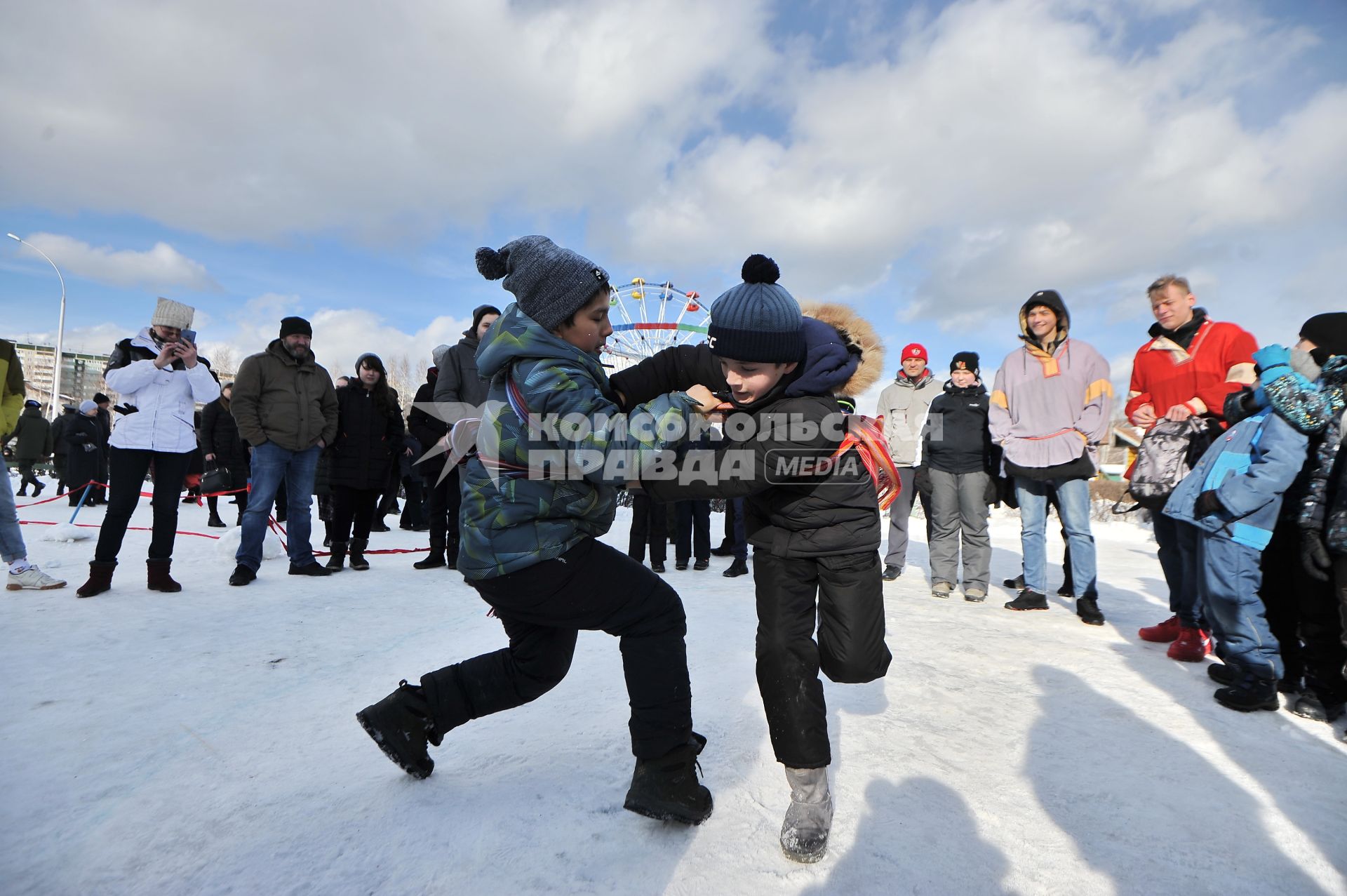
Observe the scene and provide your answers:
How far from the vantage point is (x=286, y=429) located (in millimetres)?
5301

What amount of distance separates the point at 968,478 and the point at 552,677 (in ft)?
14.3

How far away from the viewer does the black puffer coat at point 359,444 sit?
5.87 m

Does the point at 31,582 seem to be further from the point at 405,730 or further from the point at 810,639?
the point at 810,639

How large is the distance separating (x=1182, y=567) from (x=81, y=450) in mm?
14564

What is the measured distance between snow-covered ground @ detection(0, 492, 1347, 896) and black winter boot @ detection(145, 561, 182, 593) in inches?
26.8

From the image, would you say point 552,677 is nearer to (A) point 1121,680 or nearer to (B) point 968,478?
(A) point 1121,680

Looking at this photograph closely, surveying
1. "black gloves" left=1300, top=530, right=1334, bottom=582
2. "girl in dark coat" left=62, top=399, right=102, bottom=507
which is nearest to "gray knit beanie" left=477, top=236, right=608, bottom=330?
"black gloves" left=1300, top=530, right=1334, bottom=582

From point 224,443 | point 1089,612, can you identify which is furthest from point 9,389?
point 1089,612

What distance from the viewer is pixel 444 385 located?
5.48 m

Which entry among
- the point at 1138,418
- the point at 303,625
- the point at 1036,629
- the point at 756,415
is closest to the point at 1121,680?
the point at 1036,629

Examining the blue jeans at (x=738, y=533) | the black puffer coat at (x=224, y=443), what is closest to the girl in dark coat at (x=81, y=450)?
the black puffer coat at (x=224, y=443)

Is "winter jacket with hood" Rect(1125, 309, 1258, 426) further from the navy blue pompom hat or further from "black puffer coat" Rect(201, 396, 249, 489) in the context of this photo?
"black puffer coat" Rect(201, 396, 249, 489)

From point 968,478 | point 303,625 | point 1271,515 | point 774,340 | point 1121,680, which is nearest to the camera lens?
point 774,340

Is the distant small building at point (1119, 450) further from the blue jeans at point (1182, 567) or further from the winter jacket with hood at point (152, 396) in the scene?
the winter jacket with hood at point (152, 396)
